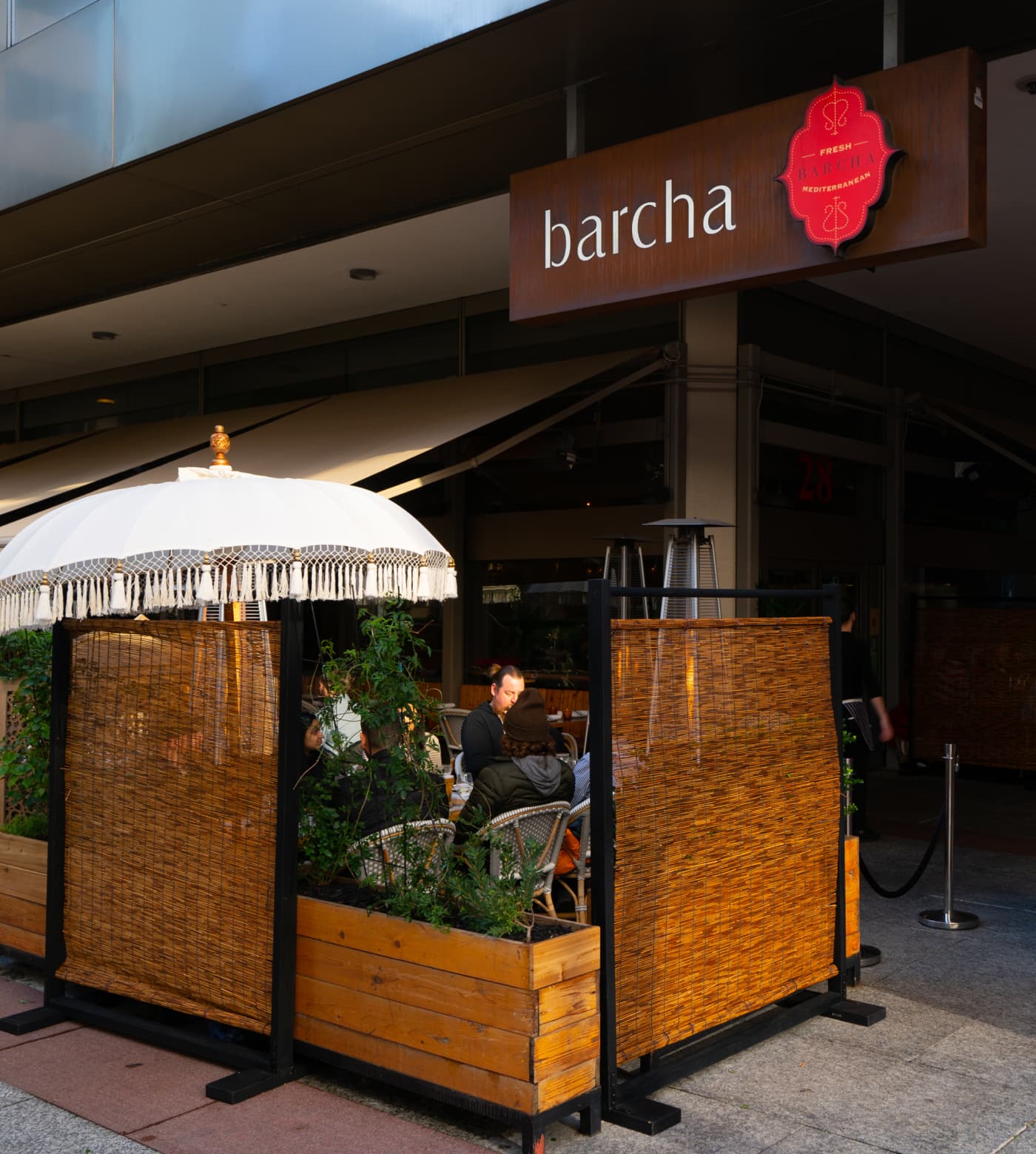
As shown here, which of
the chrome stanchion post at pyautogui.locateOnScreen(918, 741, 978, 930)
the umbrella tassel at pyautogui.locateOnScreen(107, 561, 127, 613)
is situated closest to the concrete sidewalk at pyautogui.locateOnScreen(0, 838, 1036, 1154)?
the chrome stanchion post at pyautogui.locateOnScreen(918, 741, 978, 930)

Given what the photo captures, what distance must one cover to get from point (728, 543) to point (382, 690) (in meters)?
6.22

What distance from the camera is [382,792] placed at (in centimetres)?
476

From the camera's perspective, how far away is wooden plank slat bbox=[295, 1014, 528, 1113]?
3.87 meters

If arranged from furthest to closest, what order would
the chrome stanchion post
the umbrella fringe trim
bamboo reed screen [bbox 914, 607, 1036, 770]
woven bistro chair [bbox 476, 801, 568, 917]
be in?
bamboo reed screen [bbox 914, 607, 1036, 770]
the chrome stanchion post
woven bistro chair [bbox 476, 801, 568, 917]
the umbrella fringe trim

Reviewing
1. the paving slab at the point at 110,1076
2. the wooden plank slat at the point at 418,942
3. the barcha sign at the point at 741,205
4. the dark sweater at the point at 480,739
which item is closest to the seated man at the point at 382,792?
the wooden plank slat at the point at 418,942

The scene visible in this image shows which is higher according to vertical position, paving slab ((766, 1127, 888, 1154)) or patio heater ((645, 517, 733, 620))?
patio heater ((645, 517, 733, 620))

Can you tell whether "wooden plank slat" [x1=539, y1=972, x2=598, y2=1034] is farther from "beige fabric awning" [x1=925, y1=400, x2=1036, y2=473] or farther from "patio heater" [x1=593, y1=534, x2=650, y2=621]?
"beige fabric awning" [x1=925, y1=400, x2=1036, y2=473]

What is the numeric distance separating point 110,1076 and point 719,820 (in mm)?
2505

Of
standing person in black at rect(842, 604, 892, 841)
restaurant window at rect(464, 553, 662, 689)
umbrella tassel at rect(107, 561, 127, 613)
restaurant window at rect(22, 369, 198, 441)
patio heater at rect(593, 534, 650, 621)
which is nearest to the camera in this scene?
umbrella tassel at rect(107, 561, 127, 613)

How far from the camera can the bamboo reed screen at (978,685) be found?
12.4 meters

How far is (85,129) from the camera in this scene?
8648 mm

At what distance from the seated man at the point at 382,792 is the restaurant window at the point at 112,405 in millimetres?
9724

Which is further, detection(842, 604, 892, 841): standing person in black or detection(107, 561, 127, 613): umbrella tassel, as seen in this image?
detection(842, 604, 892, 841): standing person in black

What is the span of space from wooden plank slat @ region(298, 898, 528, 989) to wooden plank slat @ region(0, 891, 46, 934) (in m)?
1.76
